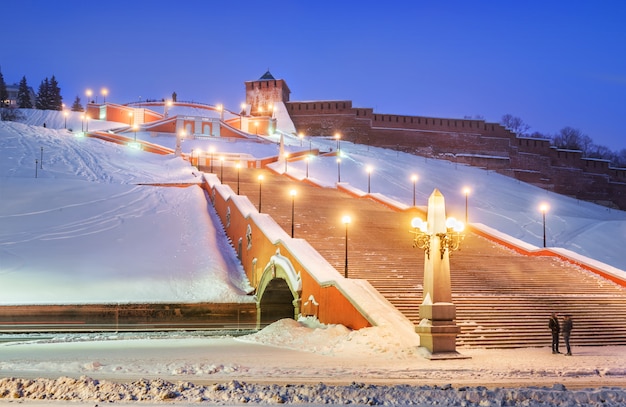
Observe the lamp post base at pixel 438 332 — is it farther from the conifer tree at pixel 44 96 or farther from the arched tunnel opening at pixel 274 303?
the conifer tree at pixel 44 96

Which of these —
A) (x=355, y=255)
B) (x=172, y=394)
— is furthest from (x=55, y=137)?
(x=172, y=394)

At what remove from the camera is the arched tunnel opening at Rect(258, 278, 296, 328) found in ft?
61.1

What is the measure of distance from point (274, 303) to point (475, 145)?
147 feet

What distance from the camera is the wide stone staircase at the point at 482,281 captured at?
1341cm

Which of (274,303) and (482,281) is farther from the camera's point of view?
(274,303)

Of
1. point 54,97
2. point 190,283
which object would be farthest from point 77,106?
point 190,283

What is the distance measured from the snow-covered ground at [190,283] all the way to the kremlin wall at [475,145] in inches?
430

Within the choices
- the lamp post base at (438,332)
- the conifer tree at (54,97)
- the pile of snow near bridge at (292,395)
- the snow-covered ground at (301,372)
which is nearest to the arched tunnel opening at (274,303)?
the snow-covered ground at (301,372)

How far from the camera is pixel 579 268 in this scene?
60.2 feet

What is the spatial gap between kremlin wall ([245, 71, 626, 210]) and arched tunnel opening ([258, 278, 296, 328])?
135 feet

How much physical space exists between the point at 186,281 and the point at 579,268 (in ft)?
34.2

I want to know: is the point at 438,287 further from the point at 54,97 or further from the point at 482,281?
the point at 54,97

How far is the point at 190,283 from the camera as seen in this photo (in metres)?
19.2

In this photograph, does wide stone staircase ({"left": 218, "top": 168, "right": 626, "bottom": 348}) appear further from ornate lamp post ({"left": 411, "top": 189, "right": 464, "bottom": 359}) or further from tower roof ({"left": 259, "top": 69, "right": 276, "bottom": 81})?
tower roof ({"left": 259, "top": 69, "right": 276, "bottom": 81})
